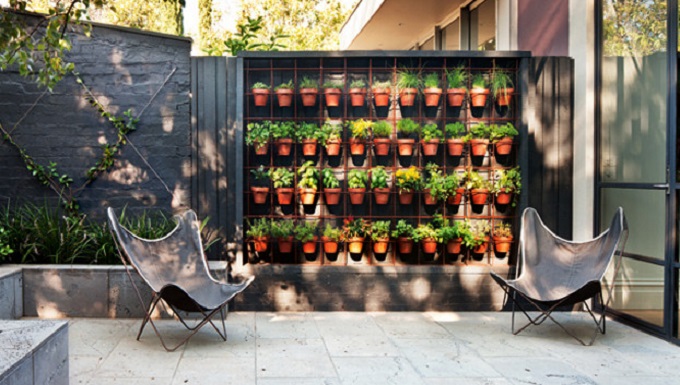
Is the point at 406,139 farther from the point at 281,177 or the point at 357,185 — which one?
the point at 281,177

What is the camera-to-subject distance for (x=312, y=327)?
541cm

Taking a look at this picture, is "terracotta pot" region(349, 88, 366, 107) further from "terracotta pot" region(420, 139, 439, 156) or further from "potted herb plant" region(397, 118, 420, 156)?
"terracotta pot" region(420, 139, 439, 156)

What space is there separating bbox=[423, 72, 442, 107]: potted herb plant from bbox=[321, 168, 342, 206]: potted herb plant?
107cm

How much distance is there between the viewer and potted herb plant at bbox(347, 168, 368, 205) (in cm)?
617

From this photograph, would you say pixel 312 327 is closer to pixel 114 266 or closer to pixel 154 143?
pixel 114 266

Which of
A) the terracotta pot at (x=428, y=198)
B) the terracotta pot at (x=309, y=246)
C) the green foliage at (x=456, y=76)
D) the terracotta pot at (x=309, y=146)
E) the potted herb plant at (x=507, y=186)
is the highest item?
the green foliage at (x=456, y=76)

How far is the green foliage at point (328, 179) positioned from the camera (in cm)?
618

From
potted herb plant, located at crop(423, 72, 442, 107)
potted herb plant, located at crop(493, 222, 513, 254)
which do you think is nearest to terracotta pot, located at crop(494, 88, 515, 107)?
potted herb plant, located at crop(423, 72, 442, 107)

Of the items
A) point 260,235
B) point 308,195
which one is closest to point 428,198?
point 308,195

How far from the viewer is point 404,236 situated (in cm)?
620

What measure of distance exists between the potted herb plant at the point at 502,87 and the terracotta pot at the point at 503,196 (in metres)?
0.80

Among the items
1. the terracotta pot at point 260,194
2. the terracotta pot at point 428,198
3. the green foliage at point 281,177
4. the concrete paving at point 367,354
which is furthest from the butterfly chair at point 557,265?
the terracotta pot at point 260,194

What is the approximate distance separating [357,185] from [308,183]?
1.41 feet

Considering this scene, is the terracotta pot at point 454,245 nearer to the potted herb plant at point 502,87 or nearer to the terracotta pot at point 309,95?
the potted herb plant at point 502,87
